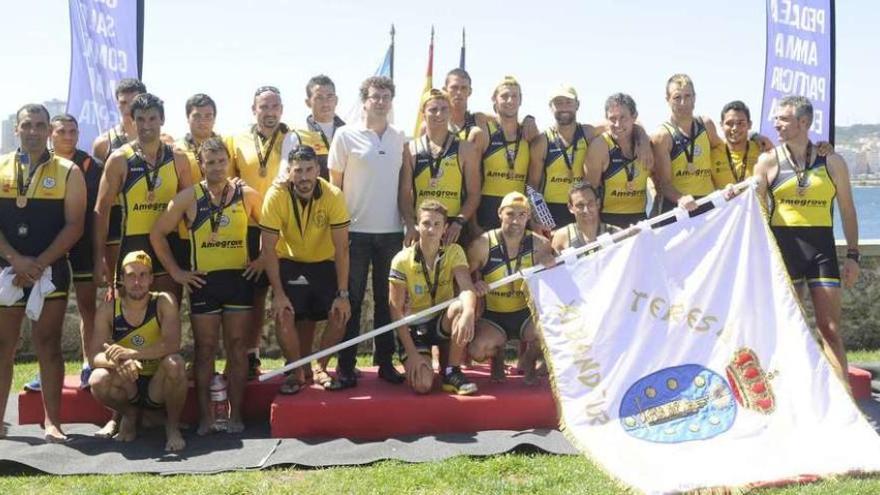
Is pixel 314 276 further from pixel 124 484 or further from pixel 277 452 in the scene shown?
pixel 124 484

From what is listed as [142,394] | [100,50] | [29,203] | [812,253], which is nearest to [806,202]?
[812,253]

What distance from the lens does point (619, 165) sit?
646 centimetres

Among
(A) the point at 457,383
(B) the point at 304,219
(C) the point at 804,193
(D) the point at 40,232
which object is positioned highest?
(C) the point at 804,193

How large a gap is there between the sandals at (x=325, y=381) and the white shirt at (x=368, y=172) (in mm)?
1085

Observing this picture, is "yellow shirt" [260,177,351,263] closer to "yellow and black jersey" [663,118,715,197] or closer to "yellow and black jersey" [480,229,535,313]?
"yellow and black jersey" [480,229,535,313]

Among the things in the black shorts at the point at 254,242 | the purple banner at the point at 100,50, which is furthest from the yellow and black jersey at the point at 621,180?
the purple banner at the point at 100,50

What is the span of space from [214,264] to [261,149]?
1.07 meters

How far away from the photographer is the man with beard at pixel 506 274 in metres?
5.79

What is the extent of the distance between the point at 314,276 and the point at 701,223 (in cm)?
262

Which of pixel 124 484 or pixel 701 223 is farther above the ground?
pixel 701 223

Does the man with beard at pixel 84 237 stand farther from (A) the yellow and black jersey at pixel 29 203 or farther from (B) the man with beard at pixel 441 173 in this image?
(B) the man with beard at pixel 441 173

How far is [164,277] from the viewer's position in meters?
6.00

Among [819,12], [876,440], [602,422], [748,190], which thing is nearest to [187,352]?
[602,422]

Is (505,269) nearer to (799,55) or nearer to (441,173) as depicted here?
(441,173)
